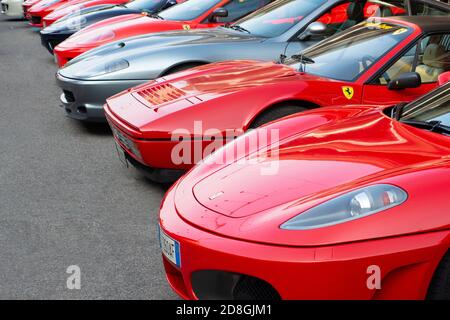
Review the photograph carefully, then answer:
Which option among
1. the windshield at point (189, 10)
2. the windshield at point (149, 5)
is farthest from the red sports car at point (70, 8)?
the windshield at point (189, 10)

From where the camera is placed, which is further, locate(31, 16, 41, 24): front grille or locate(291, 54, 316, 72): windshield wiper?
locate(31, 16, 41, 24): front grille

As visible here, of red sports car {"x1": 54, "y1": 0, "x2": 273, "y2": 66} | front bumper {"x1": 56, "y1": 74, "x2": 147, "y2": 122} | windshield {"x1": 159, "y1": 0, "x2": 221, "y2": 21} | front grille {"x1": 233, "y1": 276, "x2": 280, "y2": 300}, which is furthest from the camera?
windshield {"x1": 159, "y1": 0, "x2": 221, "y2": 21}

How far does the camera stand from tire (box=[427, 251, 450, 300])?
2641 mm

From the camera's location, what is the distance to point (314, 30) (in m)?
6.29

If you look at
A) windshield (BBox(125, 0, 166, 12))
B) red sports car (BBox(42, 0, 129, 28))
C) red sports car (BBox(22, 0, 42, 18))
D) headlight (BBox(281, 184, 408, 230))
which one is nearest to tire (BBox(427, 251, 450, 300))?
headlight (BBox(281, 184, 408, 230))

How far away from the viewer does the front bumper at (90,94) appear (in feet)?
21.1

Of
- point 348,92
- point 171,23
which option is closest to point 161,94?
point 348,92

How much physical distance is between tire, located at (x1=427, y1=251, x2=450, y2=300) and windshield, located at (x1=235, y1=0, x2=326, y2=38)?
14.1 ft

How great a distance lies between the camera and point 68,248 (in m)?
4.05

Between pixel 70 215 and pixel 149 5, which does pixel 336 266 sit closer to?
pixel 70 215

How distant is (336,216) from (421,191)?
330mm

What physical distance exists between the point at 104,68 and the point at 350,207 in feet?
13.9

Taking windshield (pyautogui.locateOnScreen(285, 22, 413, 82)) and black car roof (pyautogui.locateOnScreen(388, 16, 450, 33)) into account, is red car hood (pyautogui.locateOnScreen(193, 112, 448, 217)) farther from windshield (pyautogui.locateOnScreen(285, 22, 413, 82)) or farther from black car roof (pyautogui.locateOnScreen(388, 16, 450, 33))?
black car roof (pyautogui.locateOnScreen(388, 16, 450, 33))

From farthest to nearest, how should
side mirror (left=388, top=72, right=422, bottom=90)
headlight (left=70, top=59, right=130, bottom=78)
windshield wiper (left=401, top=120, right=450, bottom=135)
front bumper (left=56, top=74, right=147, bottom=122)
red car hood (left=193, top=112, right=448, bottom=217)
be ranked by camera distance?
headlight (left=70, top=59, right=130, bottom=78)
front bumper (left=56, top=74, right=147, bottom=122)
side mirror (left=388, top=72, right=422, bottom=90)
windshield wiper (left=401, top=120, right=450, bottom=135)
red car hood (left=193, top=112, right=448, bottom=217)
